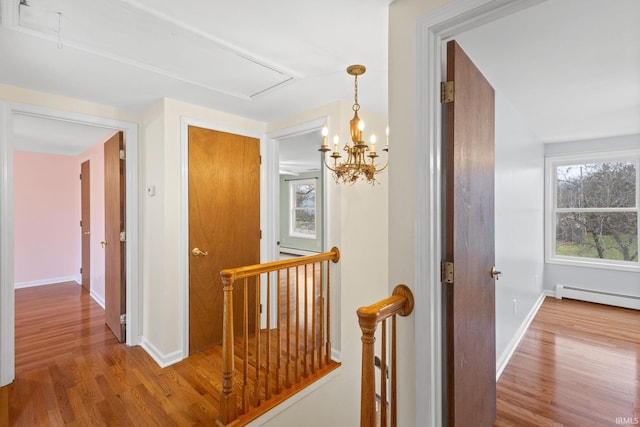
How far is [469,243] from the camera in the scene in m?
1.44

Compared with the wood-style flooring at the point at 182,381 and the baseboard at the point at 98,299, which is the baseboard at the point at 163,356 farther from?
the baseboard at the point at 98,299

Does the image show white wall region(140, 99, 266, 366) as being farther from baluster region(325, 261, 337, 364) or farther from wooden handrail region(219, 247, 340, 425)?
baluster region(325, 261, 337, 364)

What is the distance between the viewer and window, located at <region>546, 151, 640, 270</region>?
3766 millimetres

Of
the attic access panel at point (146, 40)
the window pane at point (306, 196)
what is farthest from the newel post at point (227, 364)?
the window pane at point (306, 196)

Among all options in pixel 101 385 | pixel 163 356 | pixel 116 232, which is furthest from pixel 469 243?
pixel 116 232

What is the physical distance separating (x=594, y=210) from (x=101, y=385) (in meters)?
5.97

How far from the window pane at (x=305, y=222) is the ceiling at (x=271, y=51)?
5095mm

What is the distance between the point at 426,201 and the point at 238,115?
2.31 m

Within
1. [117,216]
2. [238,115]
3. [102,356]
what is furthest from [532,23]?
[102,356]

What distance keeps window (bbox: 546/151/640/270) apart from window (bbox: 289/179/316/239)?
4.93m

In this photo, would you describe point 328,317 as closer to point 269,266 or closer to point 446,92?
point 269,266

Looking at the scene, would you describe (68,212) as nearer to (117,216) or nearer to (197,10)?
(117,216)

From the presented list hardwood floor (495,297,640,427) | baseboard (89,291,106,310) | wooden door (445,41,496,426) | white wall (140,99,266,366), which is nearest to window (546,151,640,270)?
hardwood floor (495,297,640,427)

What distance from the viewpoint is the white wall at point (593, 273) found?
3750 mm
